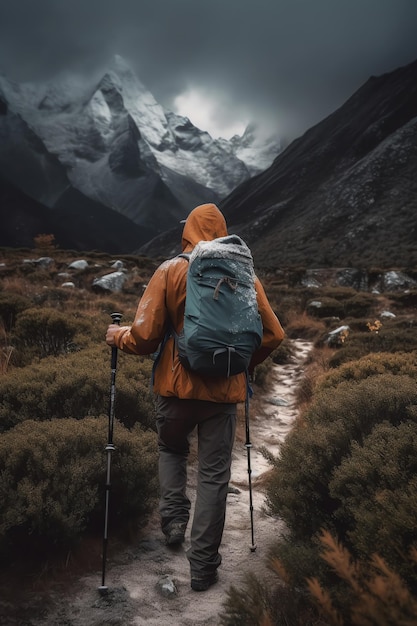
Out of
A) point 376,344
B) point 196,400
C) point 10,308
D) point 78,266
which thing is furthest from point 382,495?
point 78,266

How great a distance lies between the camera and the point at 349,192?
Answer: 6975 centimetres

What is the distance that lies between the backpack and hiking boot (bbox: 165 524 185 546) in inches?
54.4

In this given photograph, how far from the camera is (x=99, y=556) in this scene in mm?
3037

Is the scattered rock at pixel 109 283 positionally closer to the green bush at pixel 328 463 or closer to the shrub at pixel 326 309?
the shrub at pixel 326 309

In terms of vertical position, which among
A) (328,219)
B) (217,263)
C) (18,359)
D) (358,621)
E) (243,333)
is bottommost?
(18,359)

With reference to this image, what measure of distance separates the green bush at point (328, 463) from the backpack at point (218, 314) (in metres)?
0.99

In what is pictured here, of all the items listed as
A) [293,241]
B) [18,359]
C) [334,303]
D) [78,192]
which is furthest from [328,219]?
[78,192]

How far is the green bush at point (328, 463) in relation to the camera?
2586mm

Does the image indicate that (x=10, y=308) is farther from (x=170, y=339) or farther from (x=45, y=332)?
(x=170, y=339)

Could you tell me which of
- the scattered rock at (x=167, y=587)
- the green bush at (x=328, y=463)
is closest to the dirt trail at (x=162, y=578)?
the scattered rock at (x=167, y=587)

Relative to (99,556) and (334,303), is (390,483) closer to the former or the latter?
(99,556)

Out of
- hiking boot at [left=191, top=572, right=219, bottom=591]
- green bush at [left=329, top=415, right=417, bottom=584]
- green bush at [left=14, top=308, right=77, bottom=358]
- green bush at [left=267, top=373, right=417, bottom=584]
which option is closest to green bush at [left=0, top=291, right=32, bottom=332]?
green bush at [left=14, top=308, right=77, bottom=358]

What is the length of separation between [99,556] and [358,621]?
2.13m

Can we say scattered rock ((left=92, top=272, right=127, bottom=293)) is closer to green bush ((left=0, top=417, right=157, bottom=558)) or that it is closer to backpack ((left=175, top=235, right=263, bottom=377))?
green bush ((left=0, top=417, right=157, bottom=558))
